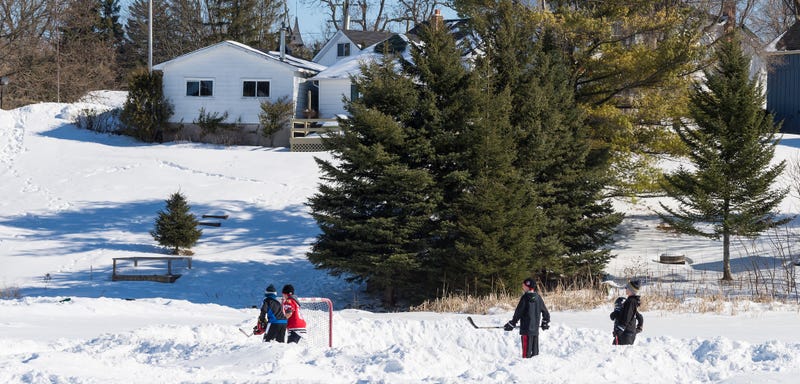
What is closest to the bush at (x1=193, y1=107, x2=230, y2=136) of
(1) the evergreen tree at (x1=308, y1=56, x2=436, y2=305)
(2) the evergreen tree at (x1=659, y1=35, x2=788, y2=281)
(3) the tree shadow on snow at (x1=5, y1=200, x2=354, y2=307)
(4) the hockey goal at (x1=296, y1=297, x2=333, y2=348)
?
(3) the tree shadow on snow at (x1=5, y1=200, x2=354, y2=307)

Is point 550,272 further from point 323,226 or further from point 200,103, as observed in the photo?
point 200,103

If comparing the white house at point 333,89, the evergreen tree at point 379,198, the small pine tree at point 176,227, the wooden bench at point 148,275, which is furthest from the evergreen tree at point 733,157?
the white house at point 333,89

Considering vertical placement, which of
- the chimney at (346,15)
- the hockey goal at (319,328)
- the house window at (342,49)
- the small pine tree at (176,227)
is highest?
the chimney at (346,15)

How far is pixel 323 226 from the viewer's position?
23266 millimetres

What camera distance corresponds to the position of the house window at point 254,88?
45.9 metres

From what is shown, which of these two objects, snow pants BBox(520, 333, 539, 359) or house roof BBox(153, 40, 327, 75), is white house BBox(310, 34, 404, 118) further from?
snow pants BBox(520, 333, 539, 359)

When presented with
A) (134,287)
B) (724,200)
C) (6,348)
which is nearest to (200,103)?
(134,287)

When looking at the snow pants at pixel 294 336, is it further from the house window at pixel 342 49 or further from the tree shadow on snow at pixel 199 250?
the house window at pixel 342 49

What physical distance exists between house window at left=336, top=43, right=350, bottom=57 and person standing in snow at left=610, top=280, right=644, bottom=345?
143 ft

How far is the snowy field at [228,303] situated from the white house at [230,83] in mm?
2862

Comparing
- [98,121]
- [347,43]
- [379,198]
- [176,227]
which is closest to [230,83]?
[98,121]

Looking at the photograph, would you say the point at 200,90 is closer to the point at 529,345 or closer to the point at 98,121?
the point at 98,121

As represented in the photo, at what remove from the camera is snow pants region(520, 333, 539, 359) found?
12.5 m

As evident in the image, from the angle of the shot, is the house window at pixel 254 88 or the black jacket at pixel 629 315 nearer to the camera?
the black jacket at pixel 629 315
